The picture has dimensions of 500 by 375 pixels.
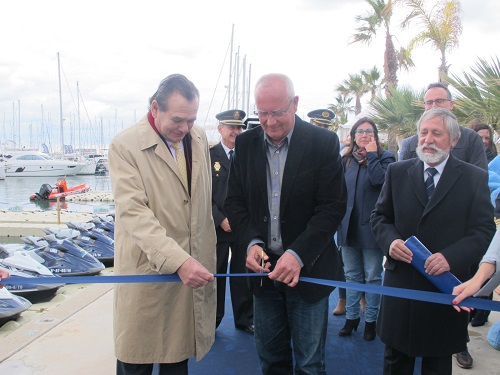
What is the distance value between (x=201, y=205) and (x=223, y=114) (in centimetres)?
217

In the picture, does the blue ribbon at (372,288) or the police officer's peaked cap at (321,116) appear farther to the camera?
the police officer's peaked cap at (321,116)

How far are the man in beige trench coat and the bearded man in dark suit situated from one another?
1071mm

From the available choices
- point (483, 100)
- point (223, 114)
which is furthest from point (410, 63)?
point (223, 114)

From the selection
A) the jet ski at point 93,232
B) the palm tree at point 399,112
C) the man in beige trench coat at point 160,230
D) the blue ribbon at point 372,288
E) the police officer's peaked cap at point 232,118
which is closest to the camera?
the blue ribbon at point 372,288

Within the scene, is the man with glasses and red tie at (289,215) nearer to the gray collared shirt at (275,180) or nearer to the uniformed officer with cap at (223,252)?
the gray collared shirt at (275,180)

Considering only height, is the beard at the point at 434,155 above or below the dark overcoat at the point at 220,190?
above

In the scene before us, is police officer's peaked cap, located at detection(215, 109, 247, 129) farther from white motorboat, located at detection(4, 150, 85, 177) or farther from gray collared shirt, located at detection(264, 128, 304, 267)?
white motorboat, located at detection(4, 150, 85, 177)

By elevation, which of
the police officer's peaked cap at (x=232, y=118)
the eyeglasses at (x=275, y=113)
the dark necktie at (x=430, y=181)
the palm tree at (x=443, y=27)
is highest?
the palm tree at (x=443, y=27)

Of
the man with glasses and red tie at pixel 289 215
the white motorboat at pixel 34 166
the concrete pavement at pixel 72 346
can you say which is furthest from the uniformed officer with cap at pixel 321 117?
the white motorboat at pixel 34 166

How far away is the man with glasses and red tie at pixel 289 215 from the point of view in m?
2.18

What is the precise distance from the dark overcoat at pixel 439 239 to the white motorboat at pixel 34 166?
45.6 meters

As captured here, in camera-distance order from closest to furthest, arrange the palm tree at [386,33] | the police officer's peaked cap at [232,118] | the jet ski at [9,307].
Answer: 1. the police officer's peaked cap at [232,118]
2. the jet ski at [9,307]
3. the palm tree at [386,33]

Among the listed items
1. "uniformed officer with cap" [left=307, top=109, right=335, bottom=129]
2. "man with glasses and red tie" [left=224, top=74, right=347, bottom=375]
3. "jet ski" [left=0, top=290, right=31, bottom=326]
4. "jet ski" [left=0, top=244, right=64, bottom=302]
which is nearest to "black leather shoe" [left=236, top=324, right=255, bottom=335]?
"man with glasses and red tie" [left=224, top=74, right=347, bottom=375]

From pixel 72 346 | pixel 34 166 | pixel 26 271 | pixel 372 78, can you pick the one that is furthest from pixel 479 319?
pixel 34 166
